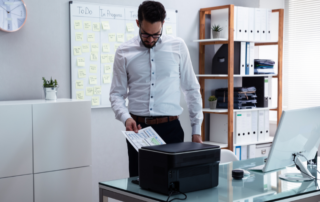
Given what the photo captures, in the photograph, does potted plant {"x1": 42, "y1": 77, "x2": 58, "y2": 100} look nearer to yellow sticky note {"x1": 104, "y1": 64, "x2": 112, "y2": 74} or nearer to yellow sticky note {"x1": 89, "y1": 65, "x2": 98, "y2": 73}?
yellow sticky note {"x1": 89, "y1": 65, "x2": 98, "y2": 73}

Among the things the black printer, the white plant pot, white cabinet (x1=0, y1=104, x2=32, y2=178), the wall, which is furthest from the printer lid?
the wall

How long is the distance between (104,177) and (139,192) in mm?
2046

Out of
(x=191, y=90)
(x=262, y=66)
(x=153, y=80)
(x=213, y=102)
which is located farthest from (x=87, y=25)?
(x=262, y=66)

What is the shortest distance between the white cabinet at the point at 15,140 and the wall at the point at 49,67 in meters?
0.42

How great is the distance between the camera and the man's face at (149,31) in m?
2.34

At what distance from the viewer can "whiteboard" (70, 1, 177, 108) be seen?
3.46 metres

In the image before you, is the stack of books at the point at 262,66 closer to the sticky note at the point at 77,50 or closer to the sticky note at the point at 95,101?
the sticky note at the point at 95,101

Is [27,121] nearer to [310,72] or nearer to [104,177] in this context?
[104,177]

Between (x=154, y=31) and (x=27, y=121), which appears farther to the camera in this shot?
(x=27, y=121)

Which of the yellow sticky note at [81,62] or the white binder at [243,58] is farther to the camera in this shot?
the white binder at [243,58]

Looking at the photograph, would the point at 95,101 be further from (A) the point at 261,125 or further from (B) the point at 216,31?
(A) the point at 261,125

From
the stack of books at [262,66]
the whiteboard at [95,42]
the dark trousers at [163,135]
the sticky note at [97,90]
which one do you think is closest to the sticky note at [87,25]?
the whiteboard at [95,42]

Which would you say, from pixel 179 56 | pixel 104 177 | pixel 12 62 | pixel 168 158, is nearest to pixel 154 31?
pixel 179 56

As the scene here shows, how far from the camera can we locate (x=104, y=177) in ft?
12.2
